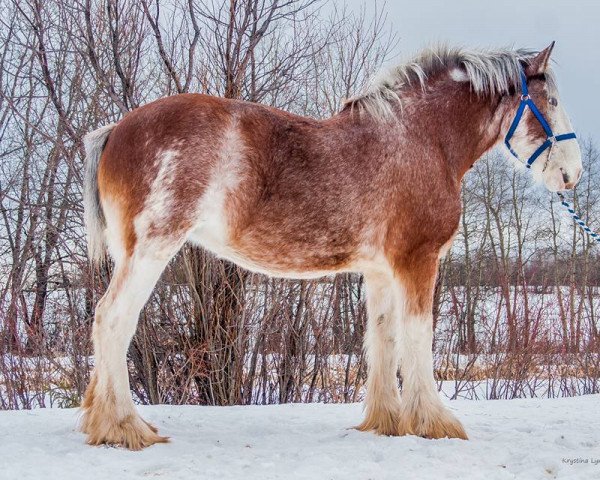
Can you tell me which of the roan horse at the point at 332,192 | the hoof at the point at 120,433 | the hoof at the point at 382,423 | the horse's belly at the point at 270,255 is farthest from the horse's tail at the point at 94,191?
the hoof at the point at 382,423

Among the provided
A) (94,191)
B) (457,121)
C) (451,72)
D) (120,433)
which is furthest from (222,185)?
(451,72)

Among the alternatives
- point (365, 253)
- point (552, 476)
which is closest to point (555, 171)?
point (365, 253)

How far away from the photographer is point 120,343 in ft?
10.5

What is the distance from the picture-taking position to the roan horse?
3.22m

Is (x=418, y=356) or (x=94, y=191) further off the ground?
(x=94, y=191)

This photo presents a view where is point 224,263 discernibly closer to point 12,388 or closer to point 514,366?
point 12,388

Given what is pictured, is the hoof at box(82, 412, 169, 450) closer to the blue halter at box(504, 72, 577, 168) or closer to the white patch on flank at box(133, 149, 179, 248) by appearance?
the white patch on flank at box(133, 149, 179, 248)

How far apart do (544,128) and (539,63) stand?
449mm

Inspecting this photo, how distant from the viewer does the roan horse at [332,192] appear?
10.6ft

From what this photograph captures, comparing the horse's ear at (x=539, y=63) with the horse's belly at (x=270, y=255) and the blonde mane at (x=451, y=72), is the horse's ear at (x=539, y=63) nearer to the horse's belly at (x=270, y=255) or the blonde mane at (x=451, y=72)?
the blonde mane at (x=451, y=72)

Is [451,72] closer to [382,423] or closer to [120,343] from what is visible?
[382,423]

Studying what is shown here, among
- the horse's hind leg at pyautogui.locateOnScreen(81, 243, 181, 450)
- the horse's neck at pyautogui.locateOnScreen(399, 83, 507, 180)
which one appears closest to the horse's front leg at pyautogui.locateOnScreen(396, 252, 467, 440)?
the horse's neck at pyautogui.locateOnScreen(399, 83, 507, 180)

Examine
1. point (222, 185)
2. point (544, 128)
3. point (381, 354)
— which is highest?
point (544, 128)

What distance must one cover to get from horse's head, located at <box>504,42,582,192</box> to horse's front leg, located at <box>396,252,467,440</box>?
43.0 inches
